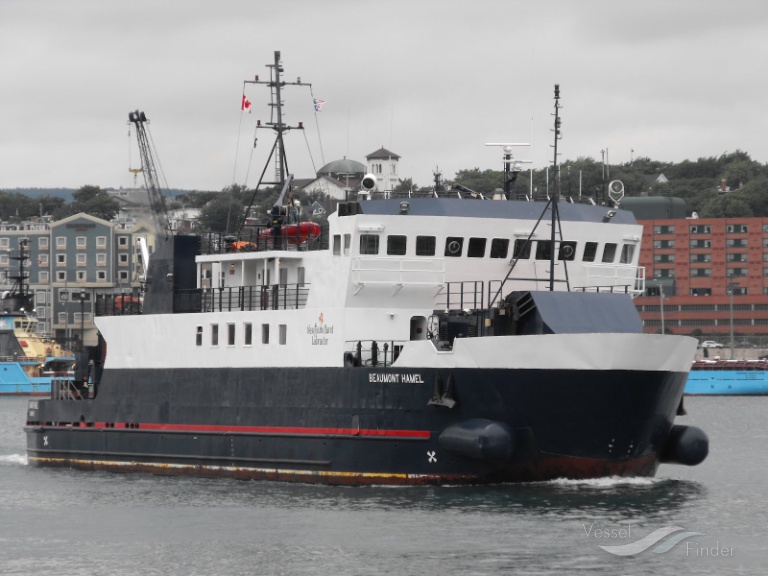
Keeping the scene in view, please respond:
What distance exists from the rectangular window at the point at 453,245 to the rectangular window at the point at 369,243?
1646 millimetres

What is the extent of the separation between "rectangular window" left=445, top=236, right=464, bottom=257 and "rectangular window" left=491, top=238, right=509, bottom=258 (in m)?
0.85

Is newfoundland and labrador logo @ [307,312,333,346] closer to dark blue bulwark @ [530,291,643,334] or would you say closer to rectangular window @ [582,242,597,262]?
dark blue bulwark @ [530,291,643,334]

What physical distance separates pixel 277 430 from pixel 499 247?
6.58 m

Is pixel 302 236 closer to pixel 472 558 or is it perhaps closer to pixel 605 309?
pixel 605 309

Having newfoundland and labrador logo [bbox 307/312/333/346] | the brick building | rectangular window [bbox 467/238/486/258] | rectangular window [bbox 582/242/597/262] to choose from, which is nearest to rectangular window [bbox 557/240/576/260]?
rectangular window [bbox 582/242/597/262]

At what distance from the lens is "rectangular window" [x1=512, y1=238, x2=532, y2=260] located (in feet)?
113

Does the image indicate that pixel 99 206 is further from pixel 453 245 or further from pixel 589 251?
pixel 453 245

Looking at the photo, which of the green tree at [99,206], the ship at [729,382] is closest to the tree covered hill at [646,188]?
the green tree at [99,206]

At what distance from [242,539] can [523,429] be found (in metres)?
6.54

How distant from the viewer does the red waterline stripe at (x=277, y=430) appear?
31.5m

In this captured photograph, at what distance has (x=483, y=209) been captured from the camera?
1342 inches

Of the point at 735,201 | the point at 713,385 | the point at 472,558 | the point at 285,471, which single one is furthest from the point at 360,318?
the point at 735,201

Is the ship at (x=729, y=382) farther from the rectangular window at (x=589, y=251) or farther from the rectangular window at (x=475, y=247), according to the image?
the rectangular window at (x=475, y=247)

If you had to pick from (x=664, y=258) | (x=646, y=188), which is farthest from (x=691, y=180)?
(x=664, y=258)
